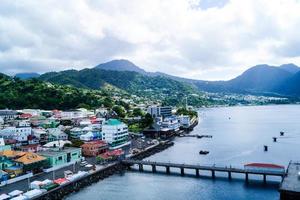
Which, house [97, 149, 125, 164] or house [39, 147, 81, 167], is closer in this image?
house [39, 147, 81, 167]

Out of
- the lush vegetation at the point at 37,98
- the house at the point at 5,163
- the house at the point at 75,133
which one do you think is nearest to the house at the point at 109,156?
the house at the point at 5,163

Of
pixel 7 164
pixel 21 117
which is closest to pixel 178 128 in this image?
pixel 21 117

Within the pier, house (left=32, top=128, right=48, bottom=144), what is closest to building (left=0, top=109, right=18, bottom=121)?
house (left=32, top=128, right=48, bottom=144)

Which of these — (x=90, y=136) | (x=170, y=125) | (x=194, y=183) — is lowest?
(x=194, y=183)

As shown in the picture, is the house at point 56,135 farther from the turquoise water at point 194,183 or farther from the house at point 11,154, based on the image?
the turquoise water at point 194,183

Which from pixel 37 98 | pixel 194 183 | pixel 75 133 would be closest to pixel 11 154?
pixel 75 133

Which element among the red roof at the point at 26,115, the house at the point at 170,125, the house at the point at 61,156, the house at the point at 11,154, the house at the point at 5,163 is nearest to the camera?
the house at the point at 5,163

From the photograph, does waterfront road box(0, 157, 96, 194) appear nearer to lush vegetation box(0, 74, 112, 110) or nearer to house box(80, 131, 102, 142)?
house box(80, 131, 102, 142)

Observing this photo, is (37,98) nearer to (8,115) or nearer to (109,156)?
(8,115)
